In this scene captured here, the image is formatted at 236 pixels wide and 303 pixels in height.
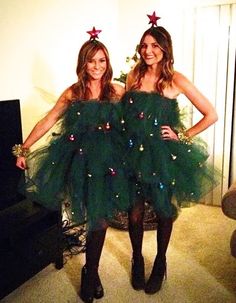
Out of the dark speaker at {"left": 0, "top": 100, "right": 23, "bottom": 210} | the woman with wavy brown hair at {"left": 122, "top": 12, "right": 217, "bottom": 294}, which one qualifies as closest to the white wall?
the dark speaker at {"left": 0, "top": 100, "right": 23, "bottom": 210}

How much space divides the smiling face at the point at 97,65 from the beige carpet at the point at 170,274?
3.94 ft

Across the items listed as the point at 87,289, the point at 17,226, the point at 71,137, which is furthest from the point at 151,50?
the point at 87,289

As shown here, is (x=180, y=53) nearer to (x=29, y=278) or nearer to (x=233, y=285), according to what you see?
(x=233, y=285)

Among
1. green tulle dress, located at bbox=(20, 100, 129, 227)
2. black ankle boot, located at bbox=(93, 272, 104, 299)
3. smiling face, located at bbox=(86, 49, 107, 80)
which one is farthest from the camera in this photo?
black ankle boot, located at bbox=(93, 272, 104, 299)

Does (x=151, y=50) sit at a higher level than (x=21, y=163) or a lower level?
higher

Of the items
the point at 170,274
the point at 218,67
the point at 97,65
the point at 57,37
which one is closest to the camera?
the point at 97,65

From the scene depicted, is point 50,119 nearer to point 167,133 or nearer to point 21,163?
point 21,163

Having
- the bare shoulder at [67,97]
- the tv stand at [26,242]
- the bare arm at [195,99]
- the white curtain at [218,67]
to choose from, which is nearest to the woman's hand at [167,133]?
the bare arm at [195,99]

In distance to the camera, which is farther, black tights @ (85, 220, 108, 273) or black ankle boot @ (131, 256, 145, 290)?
black ankle boot @ (131, 256, 145, 290)

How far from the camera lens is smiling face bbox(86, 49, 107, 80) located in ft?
5.41

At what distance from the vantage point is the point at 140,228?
1.84 metres

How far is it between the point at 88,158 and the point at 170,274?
963mm

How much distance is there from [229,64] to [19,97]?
1.79 metres

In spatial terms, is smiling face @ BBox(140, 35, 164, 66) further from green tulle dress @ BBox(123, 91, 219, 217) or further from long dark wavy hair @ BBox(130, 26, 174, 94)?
green tulle dress @ BBox(123, 91, 219, 217)
